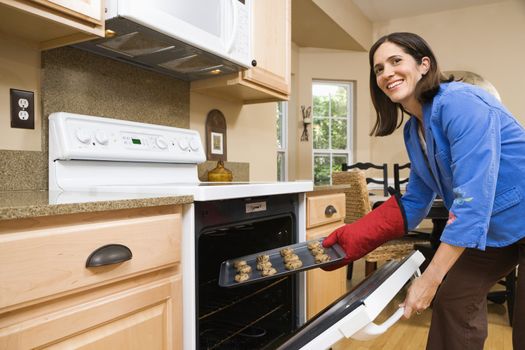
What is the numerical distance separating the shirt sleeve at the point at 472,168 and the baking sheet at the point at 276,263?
0.39 m

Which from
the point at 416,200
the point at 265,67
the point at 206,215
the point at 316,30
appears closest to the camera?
the point at 206,215

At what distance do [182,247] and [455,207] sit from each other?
2.51 ft

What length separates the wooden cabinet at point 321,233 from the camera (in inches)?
71.7

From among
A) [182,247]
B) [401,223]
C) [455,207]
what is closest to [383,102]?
[401,223]

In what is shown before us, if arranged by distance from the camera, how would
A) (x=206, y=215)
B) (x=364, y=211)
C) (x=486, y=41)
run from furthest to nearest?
(x=486, y=41)
(x=364, y=211)
(x=206, y=215)

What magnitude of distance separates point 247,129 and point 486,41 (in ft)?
12.7

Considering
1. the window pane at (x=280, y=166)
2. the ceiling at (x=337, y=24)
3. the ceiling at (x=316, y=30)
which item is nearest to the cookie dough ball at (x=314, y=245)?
the ceiling at (x=316, y=30)

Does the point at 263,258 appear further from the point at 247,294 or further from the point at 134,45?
the point at 134,45

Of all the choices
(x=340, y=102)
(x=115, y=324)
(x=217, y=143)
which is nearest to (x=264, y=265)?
(x=115, y=324)

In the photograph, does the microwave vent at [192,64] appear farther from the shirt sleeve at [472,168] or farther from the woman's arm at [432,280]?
the woman's arm at [432,280]

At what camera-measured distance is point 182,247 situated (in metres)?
1.16

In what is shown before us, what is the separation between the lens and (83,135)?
4.87ft

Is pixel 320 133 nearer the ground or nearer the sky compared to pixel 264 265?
nearer the sky

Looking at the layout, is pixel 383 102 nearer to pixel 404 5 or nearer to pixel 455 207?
pixel 455 207
